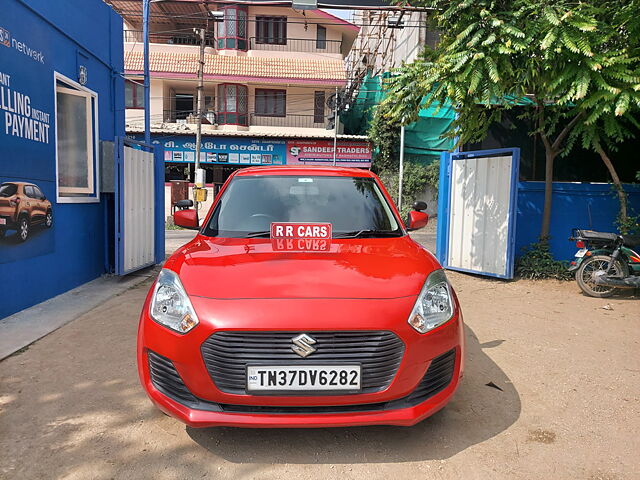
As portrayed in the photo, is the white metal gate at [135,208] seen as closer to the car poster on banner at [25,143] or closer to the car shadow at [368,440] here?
the car poster on banner at [25,143]

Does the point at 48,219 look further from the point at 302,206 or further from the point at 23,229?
the point at 302,206

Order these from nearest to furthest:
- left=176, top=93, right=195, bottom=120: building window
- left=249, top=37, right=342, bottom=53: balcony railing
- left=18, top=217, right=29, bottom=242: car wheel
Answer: left=18, top=217, right=29, bottom=242: car wheel < left=176, top=93, right=195, bottom=120: building window < left=249, top=37, right=342, bottom=53: balcony railing

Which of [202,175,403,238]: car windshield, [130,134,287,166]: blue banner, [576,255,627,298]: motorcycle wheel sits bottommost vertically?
[576,255,627,298]: motorcycle wheel

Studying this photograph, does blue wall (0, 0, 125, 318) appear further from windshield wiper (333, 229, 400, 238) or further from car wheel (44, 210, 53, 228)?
windshield wiper (333, 229, 400, 238)

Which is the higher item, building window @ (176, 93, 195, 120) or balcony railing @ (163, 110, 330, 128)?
building window @ (176, 93, 195, 120)

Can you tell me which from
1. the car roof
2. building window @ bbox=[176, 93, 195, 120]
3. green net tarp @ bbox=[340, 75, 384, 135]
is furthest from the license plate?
building window @ bbox=[176, 93, 195, 120]

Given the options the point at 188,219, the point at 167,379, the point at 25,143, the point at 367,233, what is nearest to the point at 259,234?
the point at 367,233

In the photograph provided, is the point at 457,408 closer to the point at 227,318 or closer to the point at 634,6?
the point at 227,318

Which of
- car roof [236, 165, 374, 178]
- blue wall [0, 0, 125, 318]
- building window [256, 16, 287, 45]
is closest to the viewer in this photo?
car roof [236, 165, 374, 178]

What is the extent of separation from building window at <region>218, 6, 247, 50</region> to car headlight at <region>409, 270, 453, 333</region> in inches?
989

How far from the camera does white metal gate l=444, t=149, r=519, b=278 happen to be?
7.38m

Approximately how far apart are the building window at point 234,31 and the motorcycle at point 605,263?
22.5 m

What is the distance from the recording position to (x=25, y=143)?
17.2 feet

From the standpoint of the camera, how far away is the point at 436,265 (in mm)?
2965
